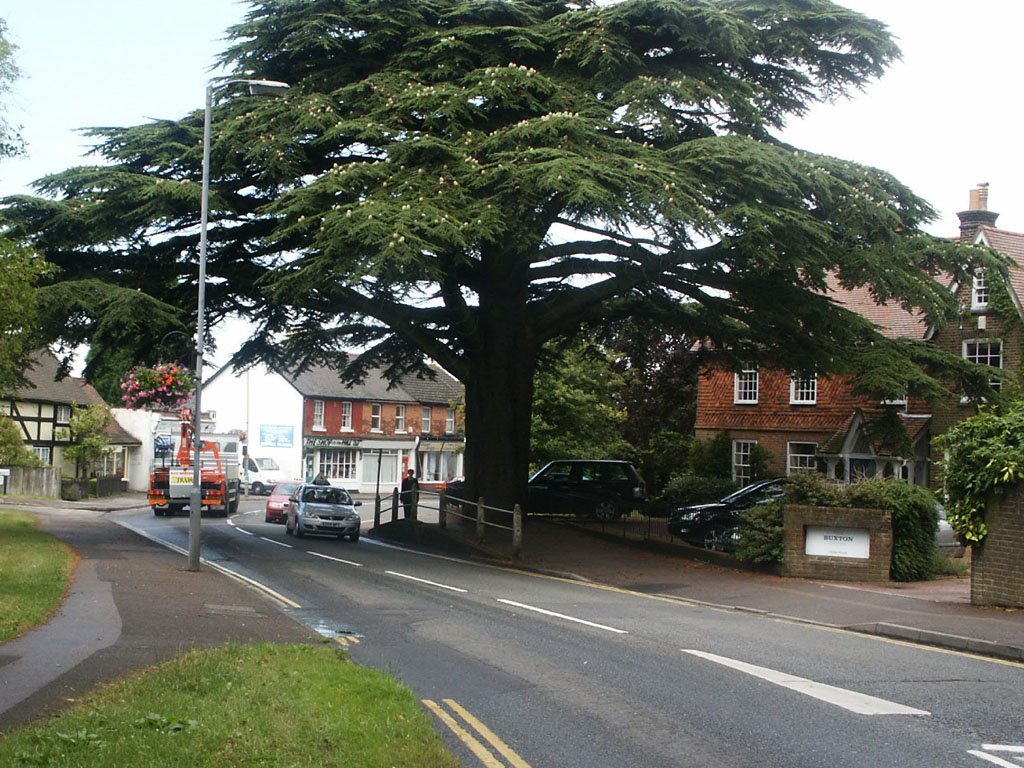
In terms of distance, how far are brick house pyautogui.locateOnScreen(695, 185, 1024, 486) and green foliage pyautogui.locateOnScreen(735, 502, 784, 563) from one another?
1087cm

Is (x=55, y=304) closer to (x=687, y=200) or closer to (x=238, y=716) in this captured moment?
(x=687, y=200)

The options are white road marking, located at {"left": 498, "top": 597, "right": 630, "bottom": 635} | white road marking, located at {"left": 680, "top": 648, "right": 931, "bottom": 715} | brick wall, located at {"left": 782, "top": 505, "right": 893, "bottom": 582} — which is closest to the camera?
white road marking, located at {"left": 680, "top": 648, "right": 931, "bottom": 715}

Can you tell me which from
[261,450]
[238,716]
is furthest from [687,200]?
[261,450]

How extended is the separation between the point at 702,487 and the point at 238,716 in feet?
91.1

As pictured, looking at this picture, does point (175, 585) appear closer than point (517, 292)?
Yes

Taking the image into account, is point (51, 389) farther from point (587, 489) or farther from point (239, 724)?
point (239, 724)

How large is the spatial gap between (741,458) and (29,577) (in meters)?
32.1

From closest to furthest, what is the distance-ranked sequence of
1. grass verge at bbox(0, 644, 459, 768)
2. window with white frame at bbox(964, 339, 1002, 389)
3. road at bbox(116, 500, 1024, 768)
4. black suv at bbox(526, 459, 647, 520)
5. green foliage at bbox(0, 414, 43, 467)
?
grass verge at bbox(0, 644, 459, 768)
road at bbox(116, 500, 1024, 768)
black suv at bbox(526, 459, 647, 520)
window with white frame at bbox(964, 339, 1002, 389)
green foliage at bbox(0, 414, 43, 467)

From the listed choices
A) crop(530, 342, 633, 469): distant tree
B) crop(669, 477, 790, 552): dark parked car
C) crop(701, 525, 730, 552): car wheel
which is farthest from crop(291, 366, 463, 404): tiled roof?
crop(701, 525, 730, 552): car wheel

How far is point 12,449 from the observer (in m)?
50.2

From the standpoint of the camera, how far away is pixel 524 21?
2617cm

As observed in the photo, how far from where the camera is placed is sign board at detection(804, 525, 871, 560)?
68.3ft

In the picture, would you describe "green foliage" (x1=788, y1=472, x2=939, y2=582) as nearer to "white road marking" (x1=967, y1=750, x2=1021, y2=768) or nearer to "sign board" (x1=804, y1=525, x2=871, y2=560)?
"sign board" (x1=804, y1=525, x2=871, y2=560)

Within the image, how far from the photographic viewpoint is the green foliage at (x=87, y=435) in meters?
55.7
